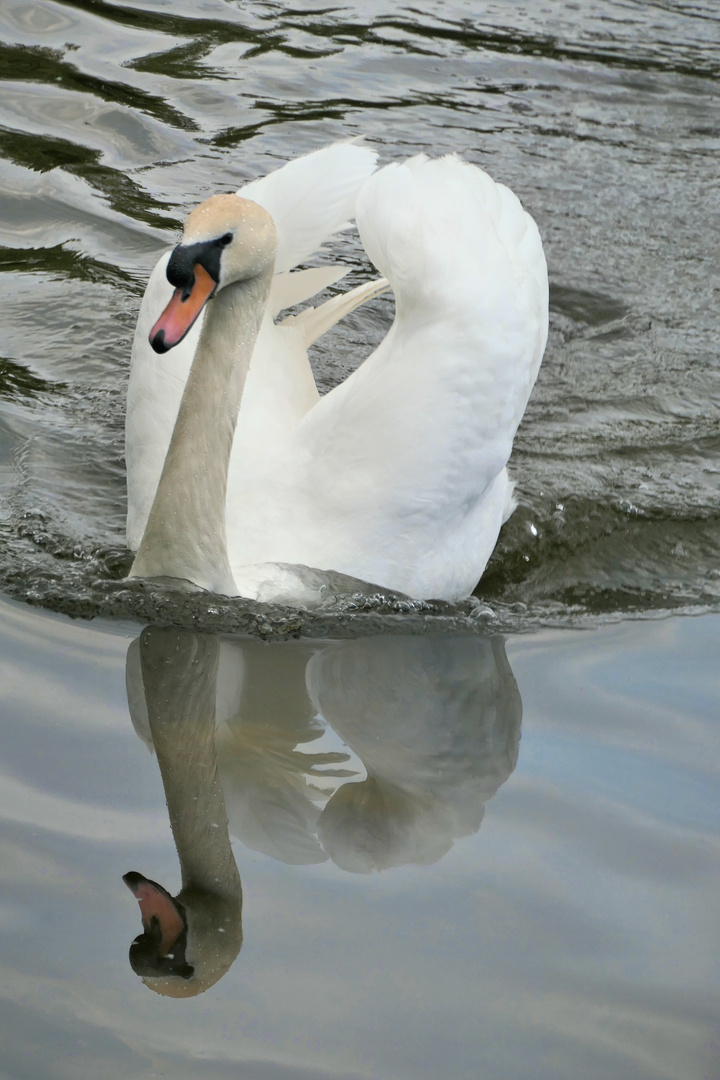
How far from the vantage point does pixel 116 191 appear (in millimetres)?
7996

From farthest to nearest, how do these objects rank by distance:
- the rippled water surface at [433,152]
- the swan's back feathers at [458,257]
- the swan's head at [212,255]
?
1. the rippled water surface at [433,152]
2. the swan's back feathers at [458,257]
3. the swan's head at [212,255]

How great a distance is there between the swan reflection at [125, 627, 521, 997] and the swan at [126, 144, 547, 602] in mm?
279

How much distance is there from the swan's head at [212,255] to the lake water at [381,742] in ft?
3.17

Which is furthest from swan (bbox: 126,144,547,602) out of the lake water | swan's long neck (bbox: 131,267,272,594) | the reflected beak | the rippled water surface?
the reflected beak

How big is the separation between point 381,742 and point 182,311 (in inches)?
50.1

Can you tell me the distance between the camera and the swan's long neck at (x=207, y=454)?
4.04m

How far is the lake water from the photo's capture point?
2713 millimetres

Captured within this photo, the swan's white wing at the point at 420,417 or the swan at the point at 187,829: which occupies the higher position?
the swan's white wing at the point at 420,417

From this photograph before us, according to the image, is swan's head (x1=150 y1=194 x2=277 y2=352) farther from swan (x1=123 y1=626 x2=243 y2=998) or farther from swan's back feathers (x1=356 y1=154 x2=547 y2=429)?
swan (x1=123 y1=626 x2=243 y2=998)

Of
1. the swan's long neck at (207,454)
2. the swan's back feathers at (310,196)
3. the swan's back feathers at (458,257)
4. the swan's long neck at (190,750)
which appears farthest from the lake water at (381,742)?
the swan's back feathers at (310,196)

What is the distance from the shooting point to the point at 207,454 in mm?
4082

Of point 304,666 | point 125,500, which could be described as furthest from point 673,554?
point 125,500

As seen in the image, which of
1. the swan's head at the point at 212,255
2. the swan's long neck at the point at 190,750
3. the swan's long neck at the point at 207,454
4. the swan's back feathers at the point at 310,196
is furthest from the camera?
the swan's back feathers at the point at 310,196

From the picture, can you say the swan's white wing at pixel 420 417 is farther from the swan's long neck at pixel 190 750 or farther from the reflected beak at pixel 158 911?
the reflected beak at pixel 158 911
